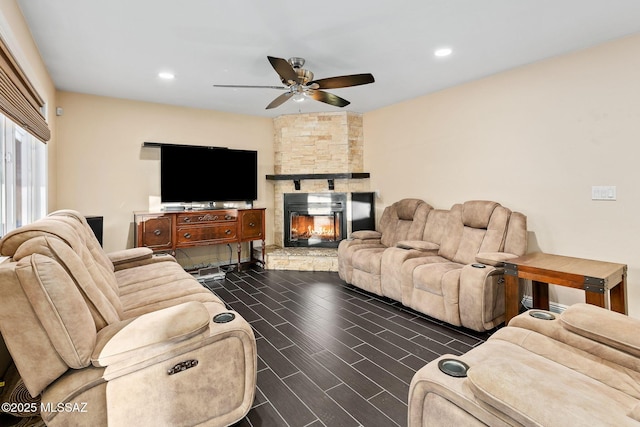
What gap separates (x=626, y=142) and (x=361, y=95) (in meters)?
2.83

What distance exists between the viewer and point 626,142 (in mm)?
2754

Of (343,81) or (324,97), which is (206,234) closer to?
(324,97)

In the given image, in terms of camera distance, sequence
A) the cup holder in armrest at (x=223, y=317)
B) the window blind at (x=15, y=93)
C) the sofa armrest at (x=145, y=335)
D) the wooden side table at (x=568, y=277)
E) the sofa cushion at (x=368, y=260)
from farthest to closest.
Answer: the sofa cushion at (x=368, y=260)
the wooden side table at (x=568, y=277)
the window blind at (x=15, y=93)
the cup holder in armrest at (x=223, y=317)
the sofa armrest at (x=145, y=335)

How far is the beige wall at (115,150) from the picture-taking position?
4.11 m

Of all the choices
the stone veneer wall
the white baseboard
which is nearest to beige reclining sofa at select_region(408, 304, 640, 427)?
the white baseboard

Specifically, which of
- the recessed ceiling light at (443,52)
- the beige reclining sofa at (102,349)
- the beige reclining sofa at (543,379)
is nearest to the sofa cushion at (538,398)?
the beige reclining sofa at (543,379)

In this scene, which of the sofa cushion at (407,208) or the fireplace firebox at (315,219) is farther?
the fireplace firebox at (315,219)

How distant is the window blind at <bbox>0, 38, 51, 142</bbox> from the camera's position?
1793 millimetres

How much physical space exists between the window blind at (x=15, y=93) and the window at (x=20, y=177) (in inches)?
6.7

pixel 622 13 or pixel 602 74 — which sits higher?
pixel 622 13

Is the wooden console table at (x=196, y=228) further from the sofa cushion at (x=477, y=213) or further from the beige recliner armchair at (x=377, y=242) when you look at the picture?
the sofa cushion at (x=477, y=213)

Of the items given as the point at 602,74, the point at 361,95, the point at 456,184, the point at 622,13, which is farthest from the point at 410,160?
the point at 622,13

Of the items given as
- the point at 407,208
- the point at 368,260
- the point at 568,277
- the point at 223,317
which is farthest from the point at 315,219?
the point at 223,317

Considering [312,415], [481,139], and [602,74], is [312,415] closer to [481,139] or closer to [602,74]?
[481,139]
